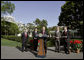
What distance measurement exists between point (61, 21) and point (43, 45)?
28.3m

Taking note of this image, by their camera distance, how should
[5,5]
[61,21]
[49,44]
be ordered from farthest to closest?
[5,5] < [61,21] < [49,44]

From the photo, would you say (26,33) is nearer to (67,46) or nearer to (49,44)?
(67,46)

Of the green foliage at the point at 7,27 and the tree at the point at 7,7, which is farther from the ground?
the tree at the point at 7,7

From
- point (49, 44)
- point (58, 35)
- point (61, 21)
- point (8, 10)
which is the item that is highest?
point (8, 10)

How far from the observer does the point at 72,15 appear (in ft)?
101

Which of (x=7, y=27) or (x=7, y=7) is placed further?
(x=7, y=27)

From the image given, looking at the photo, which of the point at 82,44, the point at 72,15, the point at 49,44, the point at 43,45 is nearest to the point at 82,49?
the point at 82,44

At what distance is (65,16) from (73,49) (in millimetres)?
23136

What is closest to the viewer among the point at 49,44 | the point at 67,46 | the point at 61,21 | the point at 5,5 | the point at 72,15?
the point at 67,46

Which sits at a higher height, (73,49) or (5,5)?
(5,5)

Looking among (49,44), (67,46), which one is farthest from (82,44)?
(49,44)

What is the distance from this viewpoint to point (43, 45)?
795cm

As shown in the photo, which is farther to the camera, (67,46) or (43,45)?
(67,46)

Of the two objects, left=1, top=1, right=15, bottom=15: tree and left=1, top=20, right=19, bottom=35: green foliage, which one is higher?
left=1, top=1, right=15, bottom=15: tree
